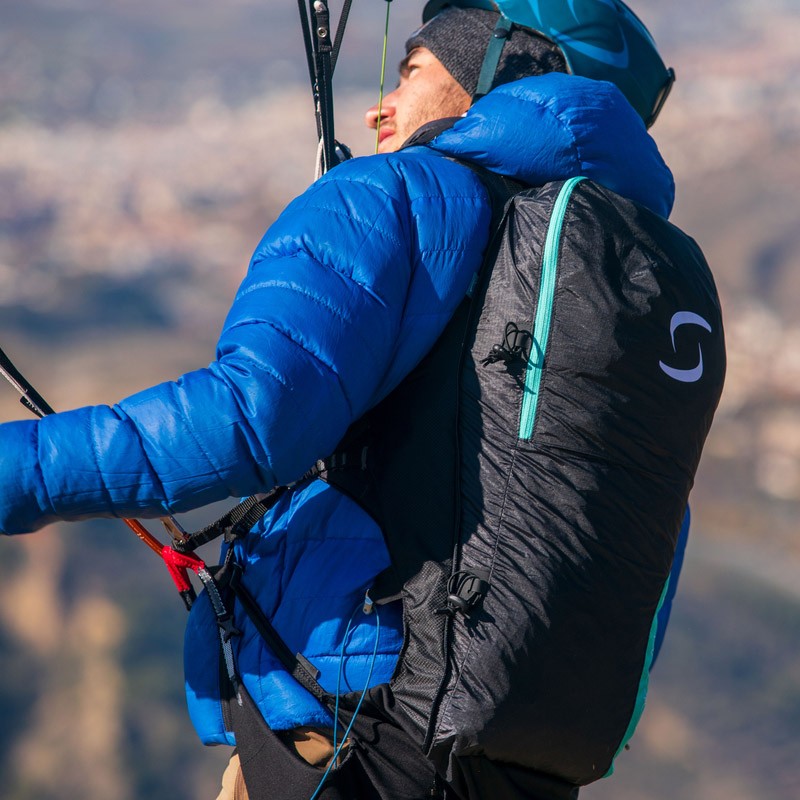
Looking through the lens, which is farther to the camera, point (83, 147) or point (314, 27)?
point (83, 147)

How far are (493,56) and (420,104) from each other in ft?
0.46

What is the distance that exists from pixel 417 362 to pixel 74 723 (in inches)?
502

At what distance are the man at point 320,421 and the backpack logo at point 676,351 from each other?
0.69ft

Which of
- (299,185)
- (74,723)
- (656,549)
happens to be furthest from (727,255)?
(656,549)

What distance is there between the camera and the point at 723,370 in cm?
134

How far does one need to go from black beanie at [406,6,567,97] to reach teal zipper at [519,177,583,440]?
20.2 inches

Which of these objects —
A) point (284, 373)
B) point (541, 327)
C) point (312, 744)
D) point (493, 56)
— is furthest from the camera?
point (493, 56)

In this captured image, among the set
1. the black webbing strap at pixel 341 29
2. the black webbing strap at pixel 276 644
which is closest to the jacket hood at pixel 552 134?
the black webbing strap at pixel 341 29

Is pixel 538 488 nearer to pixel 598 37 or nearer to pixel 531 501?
pixel 531 501

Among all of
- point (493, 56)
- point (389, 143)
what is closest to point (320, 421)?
point (389, 143)

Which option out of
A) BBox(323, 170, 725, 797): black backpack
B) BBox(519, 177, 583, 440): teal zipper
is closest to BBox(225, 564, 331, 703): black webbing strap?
BBox(323, 170, 725, 797): black backpack

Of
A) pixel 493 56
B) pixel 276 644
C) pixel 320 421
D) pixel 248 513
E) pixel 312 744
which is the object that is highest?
pixel 493 56

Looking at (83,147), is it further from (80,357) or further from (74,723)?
(74,723)

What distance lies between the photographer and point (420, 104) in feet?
5.43
